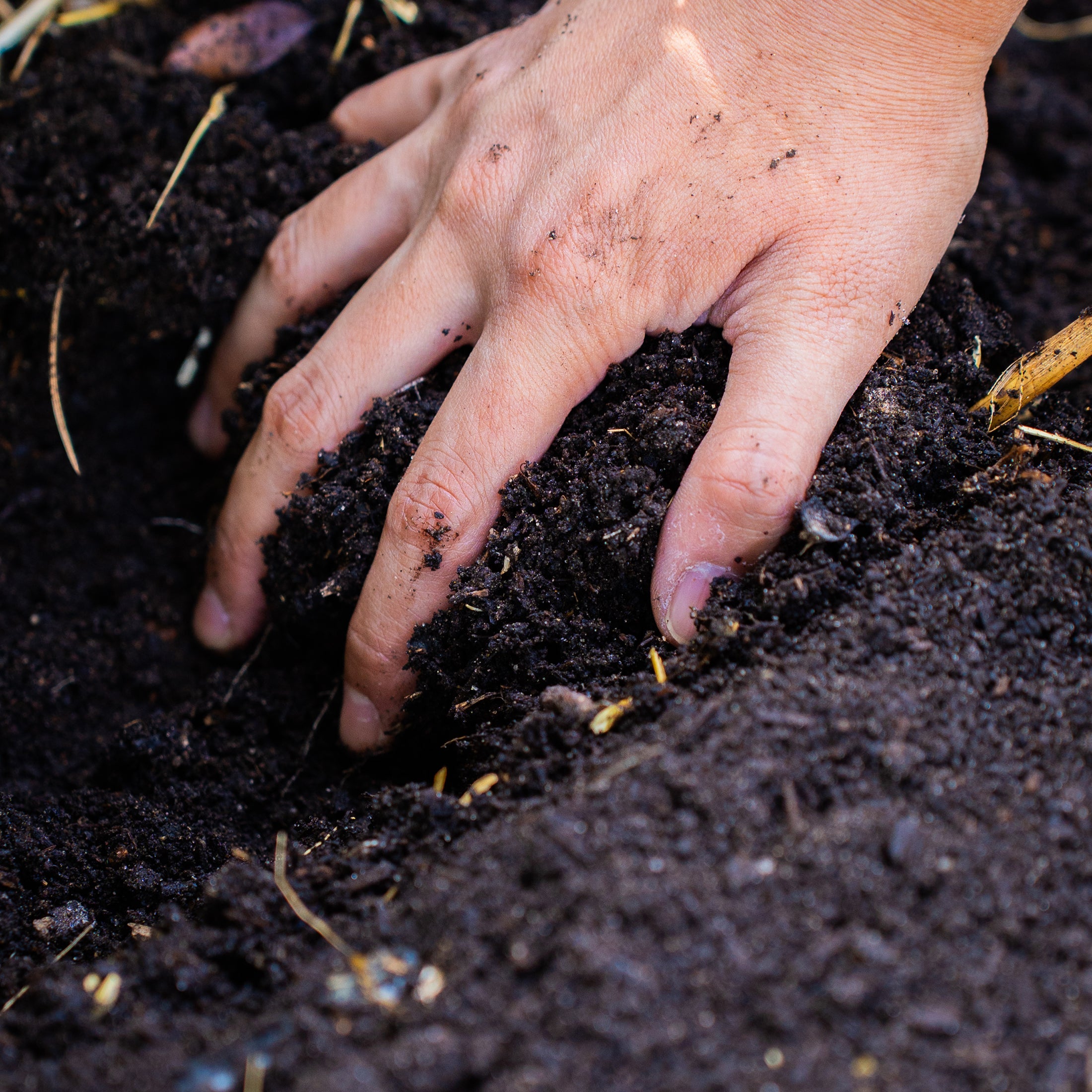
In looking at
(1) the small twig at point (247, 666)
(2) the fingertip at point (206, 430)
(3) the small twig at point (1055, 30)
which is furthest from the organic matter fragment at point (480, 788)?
(3) the small twig at point (1055, 30)

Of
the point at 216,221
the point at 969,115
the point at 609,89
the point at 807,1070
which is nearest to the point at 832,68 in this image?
the point at 969,115

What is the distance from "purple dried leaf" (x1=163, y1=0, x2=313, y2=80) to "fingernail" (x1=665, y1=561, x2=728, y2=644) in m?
1.68

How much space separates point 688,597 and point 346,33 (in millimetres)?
1728

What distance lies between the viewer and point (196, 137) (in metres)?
1.86

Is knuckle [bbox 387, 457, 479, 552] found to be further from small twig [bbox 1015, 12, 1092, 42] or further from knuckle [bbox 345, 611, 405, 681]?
small twig [bbox 1015, 12, 1092, 42]

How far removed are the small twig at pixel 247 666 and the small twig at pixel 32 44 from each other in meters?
1.43

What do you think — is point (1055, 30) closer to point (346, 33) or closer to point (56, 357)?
point (346, 33)

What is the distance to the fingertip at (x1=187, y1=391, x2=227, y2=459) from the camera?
207 centimetres

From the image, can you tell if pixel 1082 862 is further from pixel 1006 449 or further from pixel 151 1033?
pixel 151 1033

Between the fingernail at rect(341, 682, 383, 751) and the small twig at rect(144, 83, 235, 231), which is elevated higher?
the small twig at rect(144, 83, 235, 231)

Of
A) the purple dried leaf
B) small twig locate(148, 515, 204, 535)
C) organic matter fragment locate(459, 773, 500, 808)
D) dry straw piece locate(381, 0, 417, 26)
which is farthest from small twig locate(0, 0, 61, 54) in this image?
organic matter fragment locate(459, 773, 500, 808)

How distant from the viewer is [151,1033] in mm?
866

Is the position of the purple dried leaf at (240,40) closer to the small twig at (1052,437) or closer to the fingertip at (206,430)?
the fingertip at (206,430)

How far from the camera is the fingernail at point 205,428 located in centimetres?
207
